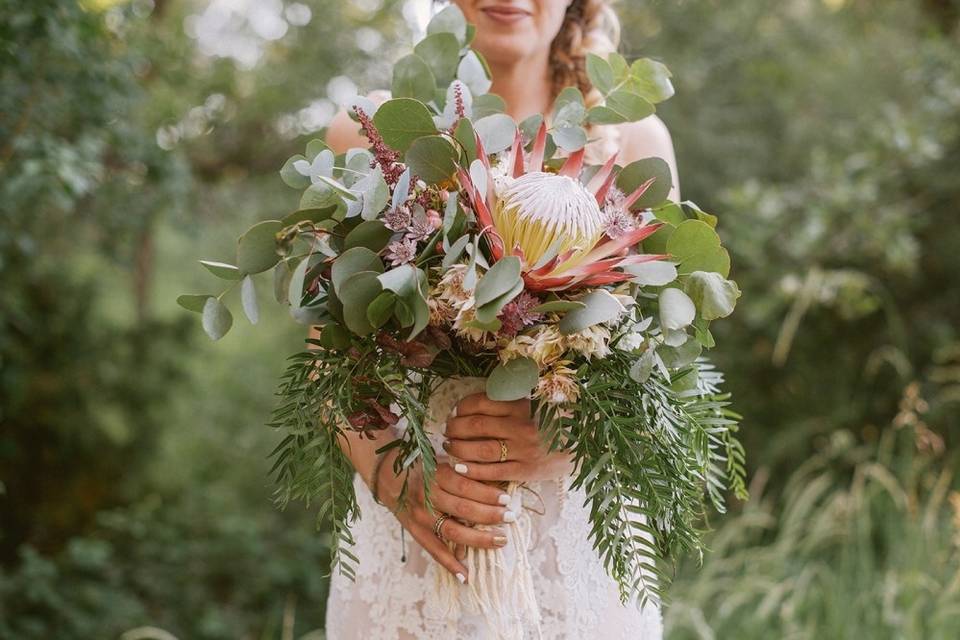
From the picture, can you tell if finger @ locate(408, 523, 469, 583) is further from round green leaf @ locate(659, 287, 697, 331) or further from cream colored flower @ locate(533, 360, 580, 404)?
round green leaf @ locate(659, 287, 697, 331)

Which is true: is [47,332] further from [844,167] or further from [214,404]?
[844,167]

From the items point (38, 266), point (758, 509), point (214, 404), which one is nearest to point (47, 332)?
point (38, 266)

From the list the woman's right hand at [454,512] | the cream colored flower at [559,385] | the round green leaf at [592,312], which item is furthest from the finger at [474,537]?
the round green leaf at [592,312]

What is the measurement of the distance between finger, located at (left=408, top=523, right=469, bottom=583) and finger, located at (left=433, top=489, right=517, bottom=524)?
7cm

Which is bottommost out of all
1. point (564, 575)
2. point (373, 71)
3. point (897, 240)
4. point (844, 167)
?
point (564, 575)

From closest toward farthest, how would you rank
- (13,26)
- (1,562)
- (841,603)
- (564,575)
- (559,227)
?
1. (559,227)
2. (564,575)
3. (13,26)
4. (841,603)
5. (1,562)

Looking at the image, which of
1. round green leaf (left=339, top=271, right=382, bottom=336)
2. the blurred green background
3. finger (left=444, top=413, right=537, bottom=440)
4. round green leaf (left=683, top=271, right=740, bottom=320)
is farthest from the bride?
the blurred green background

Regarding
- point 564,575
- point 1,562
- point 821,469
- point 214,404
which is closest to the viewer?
point 564,575

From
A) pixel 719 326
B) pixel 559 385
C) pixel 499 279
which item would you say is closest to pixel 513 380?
pixel 559 385

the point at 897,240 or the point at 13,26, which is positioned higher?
the point at 897,240

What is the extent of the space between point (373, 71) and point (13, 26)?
2.31m

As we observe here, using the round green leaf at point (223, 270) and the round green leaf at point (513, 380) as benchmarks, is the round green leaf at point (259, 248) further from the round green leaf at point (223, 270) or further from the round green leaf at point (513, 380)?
the round green leaf at point (513, 380)

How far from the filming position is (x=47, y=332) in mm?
4348

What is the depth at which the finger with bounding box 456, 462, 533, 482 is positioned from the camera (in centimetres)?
146
